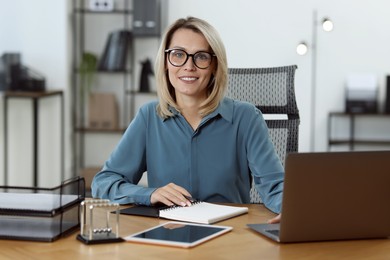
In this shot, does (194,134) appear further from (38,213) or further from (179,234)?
(38,213)

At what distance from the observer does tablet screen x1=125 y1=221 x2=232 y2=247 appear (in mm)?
1724

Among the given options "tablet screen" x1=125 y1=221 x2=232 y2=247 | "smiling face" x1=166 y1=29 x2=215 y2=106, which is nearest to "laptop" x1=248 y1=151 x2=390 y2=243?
"tablet screen" x1=125 y1=221 x2=232 y2=247

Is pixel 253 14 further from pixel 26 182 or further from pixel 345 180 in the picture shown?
pixel 345 180

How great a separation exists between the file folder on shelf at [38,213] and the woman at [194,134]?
44cm

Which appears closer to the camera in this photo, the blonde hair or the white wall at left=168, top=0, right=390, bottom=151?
the blonde hair

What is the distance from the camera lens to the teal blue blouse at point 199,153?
2346 millimetres

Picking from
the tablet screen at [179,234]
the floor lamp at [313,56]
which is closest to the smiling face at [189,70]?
the tablet screen at [179,234]

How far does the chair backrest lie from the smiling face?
42cm

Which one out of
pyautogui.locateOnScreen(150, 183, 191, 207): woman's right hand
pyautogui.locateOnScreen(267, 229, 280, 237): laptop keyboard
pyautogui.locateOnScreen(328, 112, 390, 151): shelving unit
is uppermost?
pyautogui.locateOnScreen(150, 183, 191, 207): woman's right hand

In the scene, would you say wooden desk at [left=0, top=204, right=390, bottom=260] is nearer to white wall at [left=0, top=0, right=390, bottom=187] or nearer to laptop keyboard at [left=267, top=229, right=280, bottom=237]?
laptop keyboard at [left=267, top=229, right=280, bottom=237]

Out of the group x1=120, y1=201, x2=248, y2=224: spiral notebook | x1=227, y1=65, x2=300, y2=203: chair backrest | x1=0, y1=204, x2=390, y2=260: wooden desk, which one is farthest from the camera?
x1=227, y1=65, x2=300, y2=203: chair backrest

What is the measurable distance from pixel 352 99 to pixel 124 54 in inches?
68.9

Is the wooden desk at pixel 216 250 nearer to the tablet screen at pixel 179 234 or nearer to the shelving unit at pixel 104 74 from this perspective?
the tablet screen at pixel 179 234

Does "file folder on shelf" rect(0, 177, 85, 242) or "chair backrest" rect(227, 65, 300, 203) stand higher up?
"chair backrest" rect(227, 65, 300, 203)
